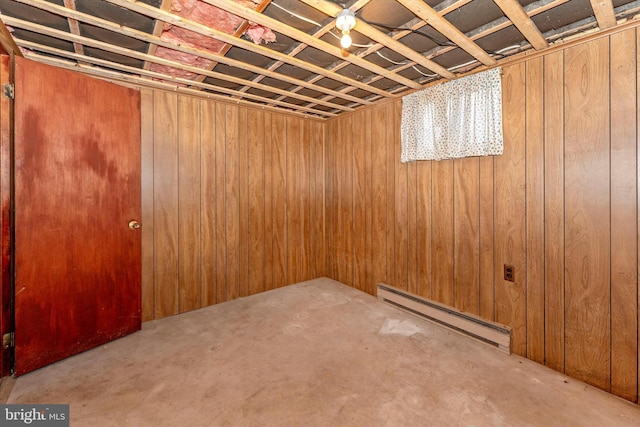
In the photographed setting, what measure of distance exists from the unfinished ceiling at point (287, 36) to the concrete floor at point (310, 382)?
237 centimetres

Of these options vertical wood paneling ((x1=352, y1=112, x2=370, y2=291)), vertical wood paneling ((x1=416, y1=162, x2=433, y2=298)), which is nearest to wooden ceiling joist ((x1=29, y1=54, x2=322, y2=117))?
vertical wood paneling ((x1=352, y1=112, x2=370, y2=291))

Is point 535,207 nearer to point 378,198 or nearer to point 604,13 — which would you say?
point 604,13

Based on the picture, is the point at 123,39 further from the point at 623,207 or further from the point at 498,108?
the point at 623,207

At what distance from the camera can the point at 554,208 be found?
2109 millimetres

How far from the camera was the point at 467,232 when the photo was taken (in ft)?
8.63

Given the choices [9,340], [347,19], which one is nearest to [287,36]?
[347,19]

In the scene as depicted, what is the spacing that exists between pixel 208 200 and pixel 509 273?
3089 millimetres

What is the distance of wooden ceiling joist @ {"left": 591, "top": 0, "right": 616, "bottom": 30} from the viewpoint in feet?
5.22

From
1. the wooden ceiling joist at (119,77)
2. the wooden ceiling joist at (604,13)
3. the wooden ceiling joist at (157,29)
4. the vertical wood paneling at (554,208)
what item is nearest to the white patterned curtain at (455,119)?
the vertical wood paneling at (554,208)

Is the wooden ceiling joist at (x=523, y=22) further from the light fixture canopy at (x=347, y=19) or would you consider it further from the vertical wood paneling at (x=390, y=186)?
the vertical wood paneling at (x=390, y=186)

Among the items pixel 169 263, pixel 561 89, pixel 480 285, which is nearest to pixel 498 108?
pixel 561 89

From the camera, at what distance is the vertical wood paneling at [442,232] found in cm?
275

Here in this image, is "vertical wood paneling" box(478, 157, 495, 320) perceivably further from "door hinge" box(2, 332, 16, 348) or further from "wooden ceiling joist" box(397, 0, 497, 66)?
"door hinge" box(2, 332, 16, 348)

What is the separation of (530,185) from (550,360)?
1.35 meters
